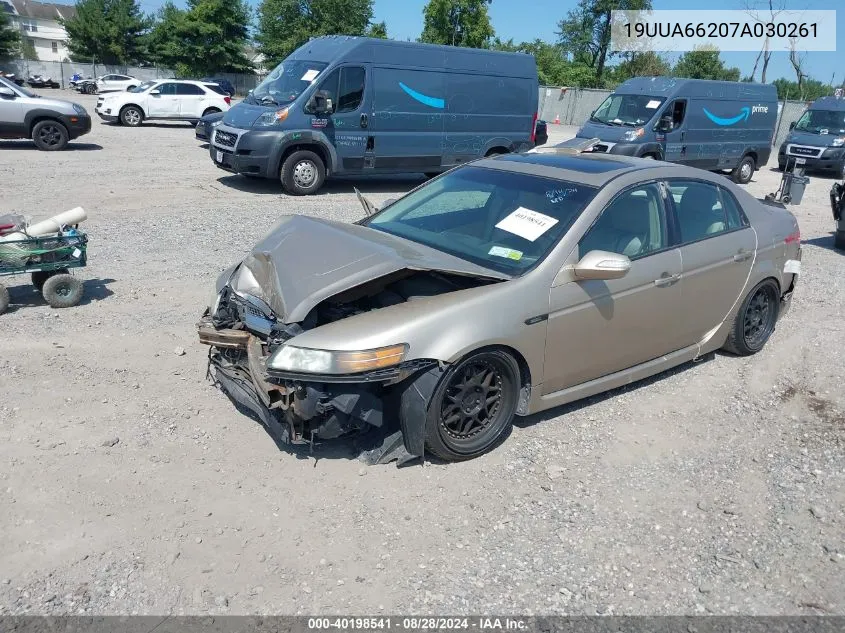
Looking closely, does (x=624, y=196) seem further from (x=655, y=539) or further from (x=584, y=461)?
(x=655, y=539)

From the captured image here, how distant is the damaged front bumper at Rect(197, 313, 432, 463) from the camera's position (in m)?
3.68

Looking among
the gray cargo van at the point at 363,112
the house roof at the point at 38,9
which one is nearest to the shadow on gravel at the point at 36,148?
the gray cargo van at the point at 363,112

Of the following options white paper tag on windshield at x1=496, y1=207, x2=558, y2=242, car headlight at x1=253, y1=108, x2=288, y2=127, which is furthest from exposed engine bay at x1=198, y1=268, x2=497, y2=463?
car headlight at x1=253, y1=108, x2=288, y2=127

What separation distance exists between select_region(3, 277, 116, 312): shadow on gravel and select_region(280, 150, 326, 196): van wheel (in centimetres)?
589

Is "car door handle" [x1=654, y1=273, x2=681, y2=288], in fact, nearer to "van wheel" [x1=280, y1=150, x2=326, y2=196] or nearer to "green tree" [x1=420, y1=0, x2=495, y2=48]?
"van wheel" [x1=280, y1=150, x2=326, y2=196]

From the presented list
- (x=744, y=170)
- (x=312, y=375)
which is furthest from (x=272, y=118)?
(x=744, y=170)

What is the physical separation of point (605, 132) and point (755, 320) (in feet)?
36.1

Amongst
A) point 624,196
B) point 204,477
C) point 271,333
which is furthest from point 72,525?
point 624,196

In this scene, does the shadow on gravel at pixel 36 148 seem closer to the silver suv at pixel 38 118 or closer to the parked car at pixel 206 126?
the silver suv at pixel 38 118

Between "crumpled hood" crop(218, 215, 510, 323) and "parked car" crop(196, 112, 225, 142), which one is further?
"parked car" crop(196, 112, 225, 142)

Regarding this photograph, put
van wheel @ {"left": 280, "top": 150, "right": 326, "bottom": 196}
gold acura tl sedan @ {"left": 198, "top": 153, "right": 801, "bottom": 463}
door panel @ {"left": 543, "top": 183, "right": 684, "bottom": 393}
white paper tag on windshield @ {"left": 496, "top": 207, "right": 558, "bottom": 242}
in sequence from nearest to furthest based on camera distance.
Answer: gold acura tl sedan @ {"left": 198, "top": 153, "right": 801, "bottom": 463}
door panel @ {"left": 543, "top": 183, "right": 684, "bottom": 393}
white paper tag on windshield @ {"left": 496, "top": 207, "right": 558, "bottom": 242}
van wheel @ {"left": 280, "top": 150, "right": 326, "bottom": 196}

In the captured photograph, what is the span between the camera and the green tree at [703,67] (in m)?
53.3

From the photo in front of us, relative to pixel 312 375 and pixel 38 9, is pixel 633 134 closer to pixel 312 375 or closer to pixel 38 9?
pixel 312 375

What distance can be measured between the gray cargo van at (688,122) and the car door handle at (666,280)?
1108cm
